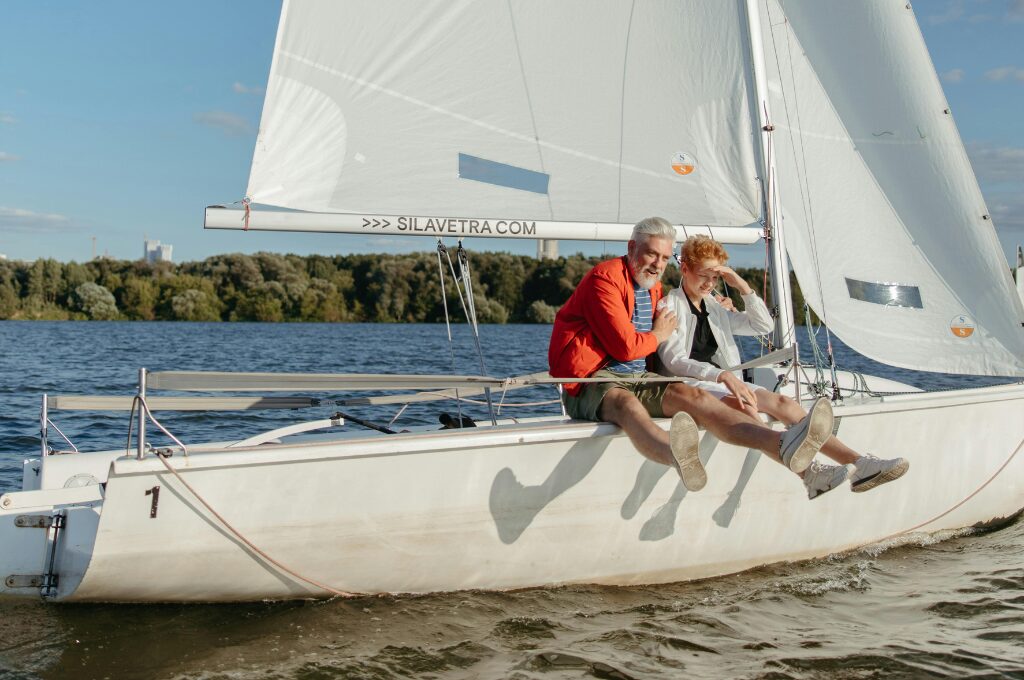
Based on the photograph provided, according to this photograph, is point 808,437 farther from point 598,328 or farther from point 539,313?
point 539,313

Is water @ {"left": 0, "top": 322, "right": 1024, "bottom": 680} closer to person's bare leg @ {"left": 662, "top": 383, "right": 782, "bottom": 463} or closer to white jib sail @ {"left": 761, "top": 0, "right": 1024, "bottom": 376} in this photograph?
person's bare leg @ {"left": 662, "top": 383, "right": 782, "bottom": 463}

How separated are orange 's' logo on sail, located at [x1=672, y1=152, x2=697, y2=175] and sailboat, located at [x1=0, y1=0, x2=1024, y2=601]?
0.5 inches

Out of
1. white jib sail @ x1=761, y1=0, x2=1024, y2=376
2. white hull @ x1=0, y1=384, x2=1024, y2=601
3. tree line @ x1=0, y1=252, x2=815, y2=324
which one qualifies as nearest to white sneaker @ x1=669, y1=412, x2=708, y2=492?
white hull @ x1=0, y1=384, x2=1024, y2=601

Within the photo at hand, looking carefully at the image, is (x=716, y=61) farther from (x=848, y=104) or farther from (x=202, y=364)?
(x=202, y=364)

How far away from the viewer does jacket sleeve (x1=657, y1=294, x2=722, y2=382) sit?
4.49 metres

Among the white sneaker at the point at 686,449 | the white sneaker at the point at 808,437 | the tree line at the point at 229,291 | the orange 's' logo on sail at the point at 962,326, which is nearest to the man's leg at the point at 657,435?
the white sneaker at the point at 686,449

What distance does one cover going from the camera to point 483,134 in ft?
18.1

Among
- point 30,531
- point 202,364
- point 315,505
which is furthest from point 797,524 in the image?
point 202,364

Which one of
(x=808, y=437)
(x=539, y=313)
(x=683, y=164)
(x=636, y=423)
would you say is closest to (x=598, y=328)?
(x=636, y=423)

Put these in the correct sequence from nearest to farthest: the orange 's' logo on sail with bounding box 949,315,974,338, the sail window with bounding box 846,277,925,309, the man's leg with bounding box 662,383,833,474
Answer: the man's leg with bounding box 662,383,833,474 < the orange 's' logo on sail with bounding box 949,315,974,338 < the sail window with bounding box 846,277,925,309

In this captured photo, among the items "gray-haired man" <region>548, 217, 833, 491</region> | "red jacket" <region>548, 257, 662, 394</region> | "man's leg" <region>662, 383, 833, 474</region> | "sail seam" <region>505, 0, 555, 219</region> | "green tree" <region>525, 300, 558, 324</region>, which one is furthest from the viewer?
"green tree" <region>525, 300, 558, 324</region>

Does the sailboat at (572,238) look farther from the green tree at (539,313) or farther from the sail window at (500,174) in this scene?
the green tree at (539,313)

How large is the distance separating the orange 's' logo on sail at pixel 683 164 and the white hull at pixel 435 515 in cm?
171

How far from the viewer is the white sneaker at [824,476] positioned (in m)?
4.00
